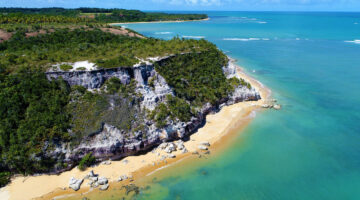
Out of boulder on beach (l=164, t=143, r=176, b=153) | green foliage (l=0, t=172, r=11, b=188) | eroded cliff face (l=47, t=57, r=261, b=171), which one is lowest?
green foliage (l=0, t=172, r=11, b=188)

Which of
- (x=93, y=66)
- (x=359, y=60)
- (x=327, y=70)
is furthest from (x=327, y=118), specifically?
(x=359, y=60)

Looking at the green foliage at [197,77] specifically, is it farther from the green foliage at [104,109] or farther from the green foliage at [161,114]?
the green foliage at [104,109]

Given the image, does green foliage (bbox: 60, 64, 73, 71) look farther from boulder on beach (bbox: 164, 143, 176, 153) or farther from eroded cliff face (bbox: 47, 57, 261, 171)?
boulder on beach (bbox: 164, 143, 176, 153)

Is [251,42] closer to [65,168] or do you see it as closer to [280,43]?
[280,43]

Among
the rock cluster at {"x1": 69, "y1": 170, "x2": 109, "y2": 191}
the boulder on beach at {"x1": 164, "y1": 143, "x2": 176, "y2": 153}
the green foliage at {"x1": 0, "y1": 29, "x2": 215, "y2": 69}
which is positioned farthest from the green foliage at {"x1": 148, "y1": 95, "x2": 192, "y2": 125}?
the rock cluster at {"x1": 69, "y1": 170, "x2": 109, "y2": 191}

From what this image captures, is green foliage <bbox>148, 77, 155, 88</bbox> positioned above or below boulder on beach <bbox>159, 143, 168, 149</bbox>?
above

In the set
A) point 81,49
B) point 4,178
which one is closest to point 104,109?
point 4,178
